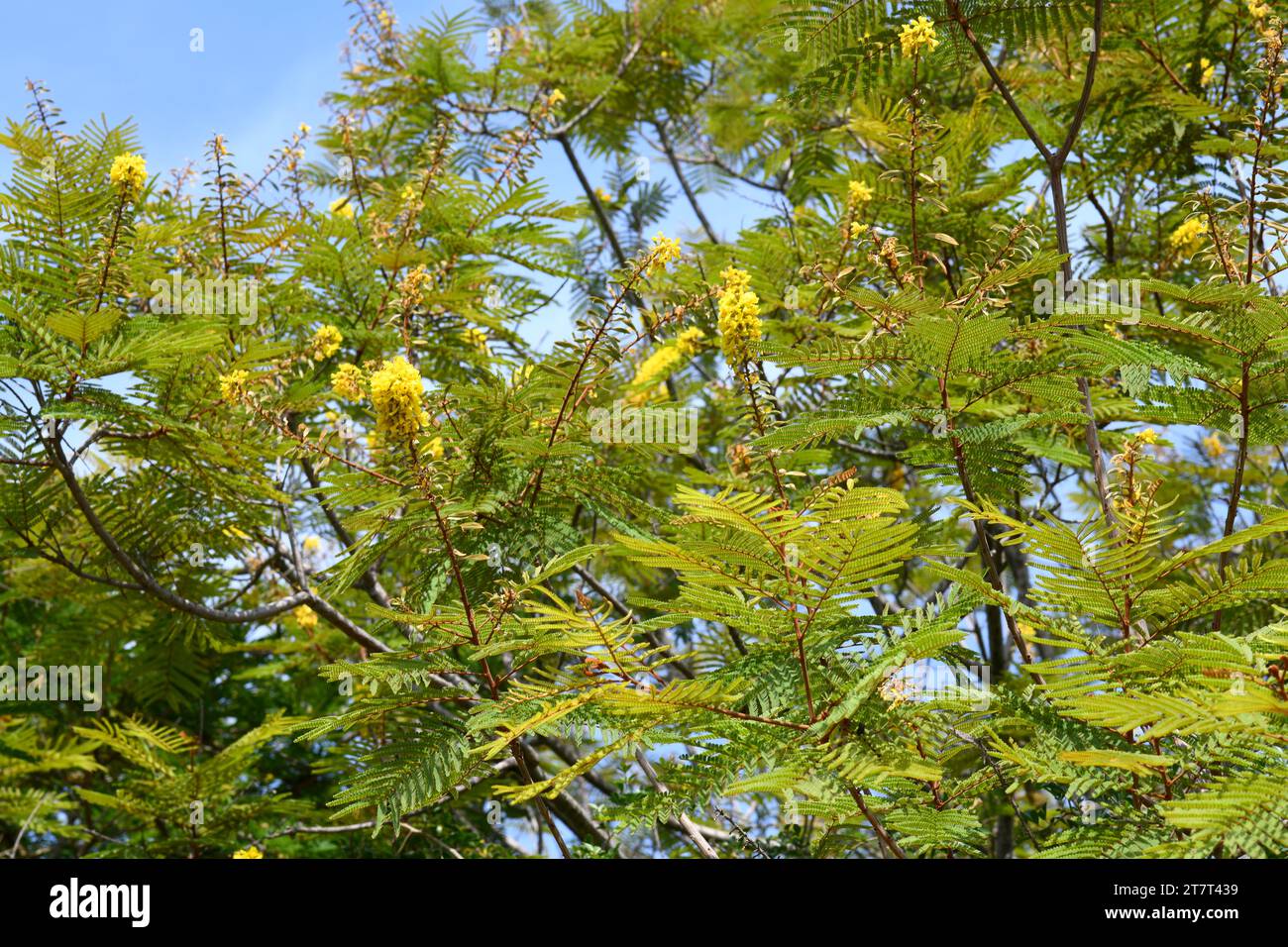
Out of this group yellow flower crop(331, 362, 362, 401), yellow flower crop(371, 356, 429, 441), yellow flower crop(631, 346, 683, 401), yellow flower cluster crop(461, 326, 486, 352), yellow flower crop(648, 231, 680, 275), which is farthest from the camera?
yellow flower crop(631, 346, 683, 401)

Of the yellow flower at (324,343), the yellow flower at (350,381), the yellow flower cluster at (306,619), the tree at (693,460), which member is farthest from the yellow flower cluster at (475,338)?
the yellow flower cluster at (306,619)

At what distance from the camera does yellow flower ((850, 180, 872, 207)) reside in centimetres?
449

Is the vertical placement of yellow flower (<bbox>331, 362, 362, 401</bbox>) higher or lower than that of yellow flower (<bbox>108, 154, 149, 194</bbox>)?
lower

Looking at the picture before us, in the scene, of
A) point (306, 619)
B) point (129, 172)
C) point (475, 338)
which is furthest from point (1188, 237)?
point (306, 619)

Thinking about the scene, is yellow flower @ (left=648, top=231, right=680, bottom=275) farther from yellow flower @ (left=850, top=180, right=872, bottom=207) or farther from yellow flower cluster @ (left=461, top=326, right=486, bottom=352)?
yellow flower cluster @ (left=461, top=326, right=486, bottom=352)

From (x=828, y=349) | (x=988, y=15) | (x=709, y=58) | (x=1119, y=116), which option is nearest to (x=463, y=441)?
(x=828, y=349)

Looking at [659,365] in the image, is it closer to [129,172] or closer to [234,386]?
[234,386]

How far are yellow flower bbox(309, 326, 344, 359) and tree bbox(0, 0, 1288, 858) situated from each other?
0.03 metres

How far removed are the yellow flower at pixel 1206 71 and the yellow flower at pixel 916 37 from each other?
2.29 meters

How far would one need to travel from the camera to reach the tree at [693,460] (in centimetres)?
225

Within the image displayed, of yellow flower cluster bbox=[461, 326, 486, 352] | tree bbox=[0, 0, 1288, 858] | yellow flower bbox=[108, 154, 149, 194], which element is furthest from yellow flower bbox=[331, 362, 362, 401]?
yellow flower cluster bbox=[461, 326, 486, 352]

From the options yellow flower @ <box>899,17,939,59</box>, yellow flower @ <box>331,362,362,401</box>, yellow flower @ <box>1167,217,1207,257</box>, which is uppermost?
yellow flower @ <box>899,17,939,59</box>

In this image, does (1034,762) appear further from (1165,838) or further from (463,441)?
(463,441)

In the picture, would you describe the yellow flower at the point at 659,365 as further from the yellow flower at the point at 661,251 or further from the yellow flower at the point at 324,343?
the yellow flower at the point at 661,251
